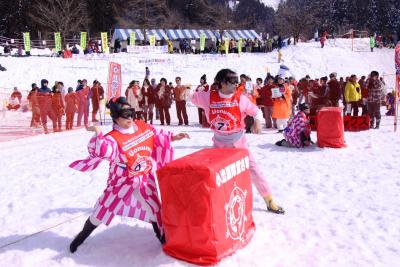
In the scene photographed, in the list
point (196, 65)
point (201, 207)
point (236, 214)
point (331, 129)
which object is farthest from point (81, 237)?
point (196, 65)

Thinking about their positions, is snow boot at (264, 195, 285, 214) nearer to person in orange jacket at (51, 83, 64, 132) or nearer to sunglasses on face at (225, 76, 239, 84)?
sunglasses on face at (225, 76, 239, 84)

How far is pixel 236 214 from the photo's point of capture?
4348 mm

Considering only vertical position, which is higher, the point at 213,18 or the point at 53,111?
the point at 213,18

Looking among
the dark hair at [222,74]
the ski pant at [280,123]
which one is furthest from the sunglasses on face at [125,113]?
the ski pant at [280,123]

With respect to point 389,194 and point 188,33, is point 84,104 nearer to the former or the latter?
point 389,194

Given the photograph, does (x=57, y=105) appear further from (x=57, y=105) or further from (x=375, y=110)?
(x=375, y=110)

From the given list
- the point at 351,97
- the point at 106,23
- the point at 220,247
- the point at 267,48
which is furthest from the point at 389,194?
the point at 106,23

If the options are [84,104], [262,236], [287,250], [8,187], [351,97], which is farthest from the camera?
[84,104]

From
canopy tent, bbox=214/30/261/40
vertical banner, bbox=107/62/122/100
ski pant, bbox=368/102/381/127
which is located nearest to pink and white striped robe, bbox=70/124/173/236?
vertical banner, bbox=107/62/122/100

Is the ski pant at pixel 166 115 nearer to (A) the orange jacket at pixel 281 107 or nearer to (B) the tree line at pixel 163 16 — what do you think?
(A) the orange jacket at pixel 281 107

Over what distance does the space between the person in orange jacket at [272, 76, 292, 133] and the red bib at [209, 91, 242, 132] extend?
7240 mm

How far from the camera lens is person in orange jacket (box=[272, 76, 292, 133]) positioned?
12.5m

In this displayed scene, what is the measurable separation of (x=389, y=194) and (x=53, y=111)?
10.8 meters

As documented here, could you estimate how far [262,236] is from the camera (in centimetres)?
477
